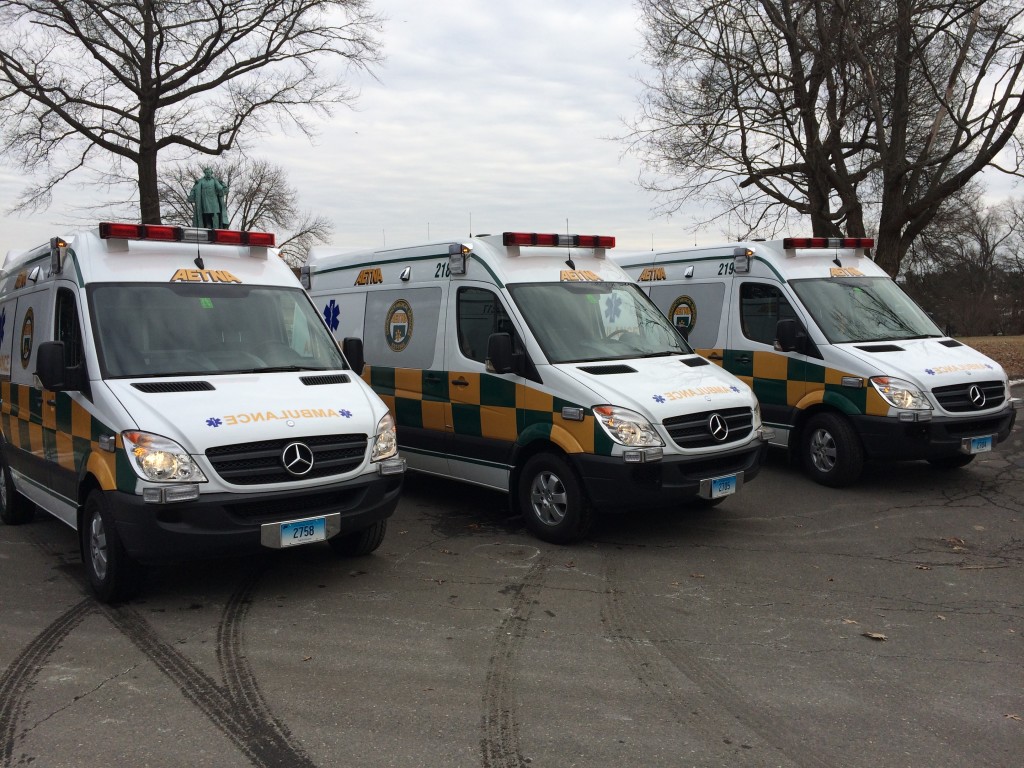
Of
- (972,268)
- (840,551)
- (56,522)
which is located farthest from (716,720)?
(972,268)

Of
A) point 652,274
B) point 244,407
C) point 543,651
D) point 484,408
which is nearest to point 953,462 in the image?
point 652,274

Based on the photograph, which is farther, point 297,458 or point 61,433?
point 61,433

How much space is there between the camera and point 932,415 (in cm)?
845

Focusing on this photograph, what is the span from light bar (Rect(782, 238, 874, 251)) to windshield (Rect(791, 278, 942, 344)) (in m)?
0.44

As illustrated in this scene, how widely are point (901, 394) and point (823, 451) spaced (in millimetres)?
951

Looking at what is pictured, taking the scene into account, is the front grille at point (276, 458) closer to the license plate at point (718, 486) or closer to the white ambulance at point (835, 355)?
the license plate at point (718, 486)

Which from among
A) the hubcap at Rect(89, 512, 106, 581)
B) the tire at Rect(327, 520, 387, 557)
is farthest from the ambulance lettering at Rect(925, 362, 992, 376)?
the hubcap at Rect(89, 512, 106, 581)

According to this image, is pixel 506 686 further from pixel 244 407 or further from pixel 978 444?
pixel 978 444

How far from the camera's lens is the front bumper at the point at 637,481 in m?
6.61

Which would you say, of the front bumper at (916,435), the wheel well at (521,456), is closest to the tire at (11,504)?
the wheel well at (521,456)

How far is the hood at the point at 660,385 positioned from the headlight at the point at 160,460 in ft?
9.18

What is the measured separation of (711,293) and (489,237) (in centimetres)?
316

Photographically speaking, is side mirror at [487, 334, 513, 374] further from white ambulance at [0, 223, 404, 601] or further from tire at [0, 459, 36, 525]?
tire at [0, 459, 36, 525]

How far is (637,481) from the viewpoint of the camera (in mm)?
6621
